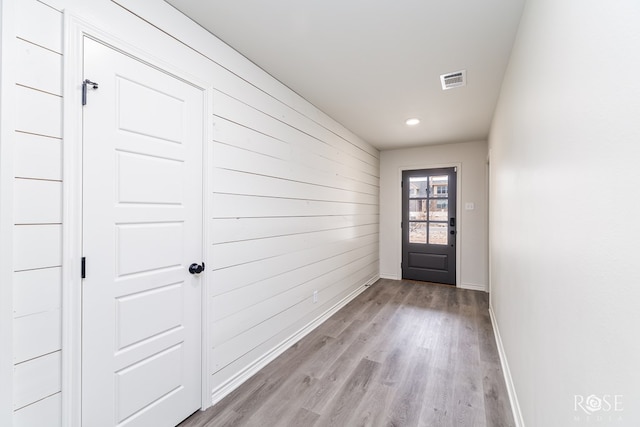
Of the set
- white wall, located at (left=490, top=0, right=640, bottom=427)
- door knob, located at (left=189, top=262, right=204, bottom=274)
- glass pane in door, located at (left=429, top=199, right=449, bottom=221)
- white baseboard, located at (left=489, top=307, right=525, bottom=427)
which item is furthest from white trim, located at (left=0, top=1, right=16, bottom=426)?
glass pane in door, located at (left=429, top=199, right=449, bottom=221)

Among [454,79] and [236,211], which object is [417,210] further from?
[236,211]

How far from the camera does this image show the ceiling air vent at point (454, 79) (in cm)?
241

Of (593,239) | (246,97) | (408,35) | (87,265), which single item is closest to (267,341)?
(87,265)

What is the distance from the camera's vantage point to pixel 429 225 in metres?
4.92

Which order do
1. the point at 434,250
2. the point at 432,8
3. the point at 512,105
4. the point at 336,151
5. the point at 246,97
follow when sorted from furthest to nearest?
the point at 434,250 < the point at 336,151 < the point at 246,97 < the point at 512,105 < the point at 432,8

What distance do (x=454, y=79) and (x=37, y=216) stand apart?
292cm

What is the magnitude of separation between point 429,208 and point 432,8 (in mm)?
3654

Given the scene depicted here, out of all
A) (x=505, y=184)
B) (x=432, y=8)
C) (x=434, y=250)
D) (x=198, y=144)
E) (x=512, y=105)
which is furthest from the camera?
(x=434, y=250)

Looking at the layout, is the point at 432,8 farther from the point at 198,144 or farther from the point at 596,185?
the point at 198,144

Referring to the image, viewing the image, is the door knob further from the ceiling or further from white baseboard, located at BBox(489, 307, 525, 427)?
white baseboard, located at BBox(489, 307, 525, 427)

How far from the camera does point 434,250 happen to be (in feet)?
16.0

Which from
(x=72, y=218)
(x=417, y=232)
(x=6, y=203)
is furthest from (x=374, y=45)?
(x=417, y=232)

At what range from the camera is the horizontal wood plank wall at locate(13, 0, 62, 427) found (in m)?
1.09

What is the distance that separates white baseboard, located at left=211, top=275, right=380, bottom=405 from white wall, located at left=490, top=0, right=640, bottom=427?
1762 mm
